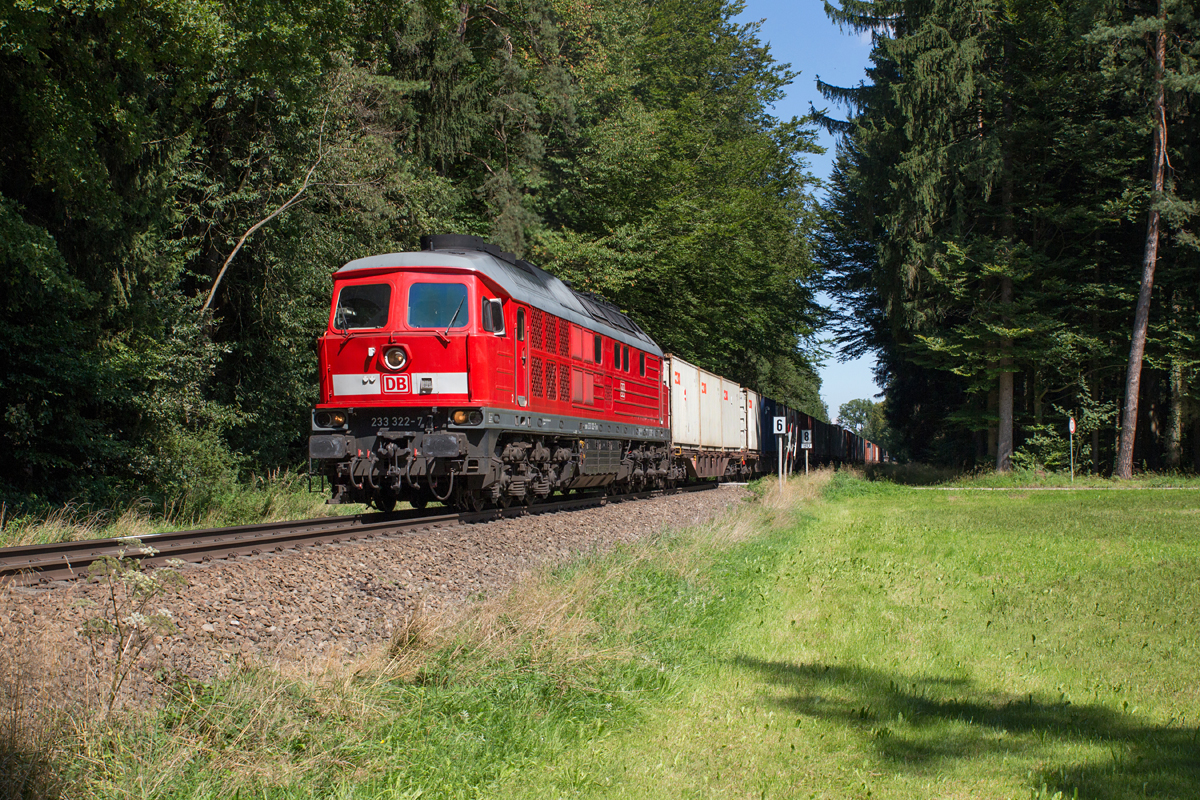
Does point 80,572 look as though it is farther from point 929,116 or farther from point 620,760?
point 929,116

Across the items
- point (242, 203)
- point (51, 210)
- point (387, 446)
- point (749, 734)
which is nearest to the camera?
point (749, 734)

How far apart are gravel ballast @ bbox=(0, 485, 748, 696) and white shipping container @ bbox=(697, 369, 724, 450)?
14765mm

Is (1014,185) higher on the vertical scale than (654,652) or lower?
higher

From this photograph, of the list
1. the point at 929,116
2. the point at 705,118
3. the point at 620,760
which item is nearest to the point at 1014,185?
the point at 929,116

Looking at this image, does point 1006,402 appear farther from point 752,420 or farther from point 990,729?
point 990,729

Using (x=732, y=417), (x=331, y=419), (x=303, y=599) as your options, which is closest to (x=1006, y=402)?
(x=732, y=417)

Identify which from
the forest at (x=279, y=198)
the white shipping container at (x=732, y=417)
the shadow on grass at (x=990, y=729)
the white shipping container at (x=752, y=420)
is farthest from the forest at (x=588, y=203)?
the shadow on grass at (x=990, y=729)

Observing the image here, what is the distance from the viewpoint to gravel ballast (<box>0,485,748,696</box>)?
203 inches

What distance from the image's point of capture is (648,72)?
3969cm

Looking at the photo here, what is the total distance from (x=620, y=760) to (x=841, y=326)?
38.3 metres

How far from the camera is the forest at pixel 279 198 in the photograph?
1261 centimetres

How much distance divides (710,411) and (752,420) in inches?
271

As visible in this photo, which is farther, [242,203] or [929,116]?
[929,116]

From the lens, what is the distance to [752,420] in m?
32.7
